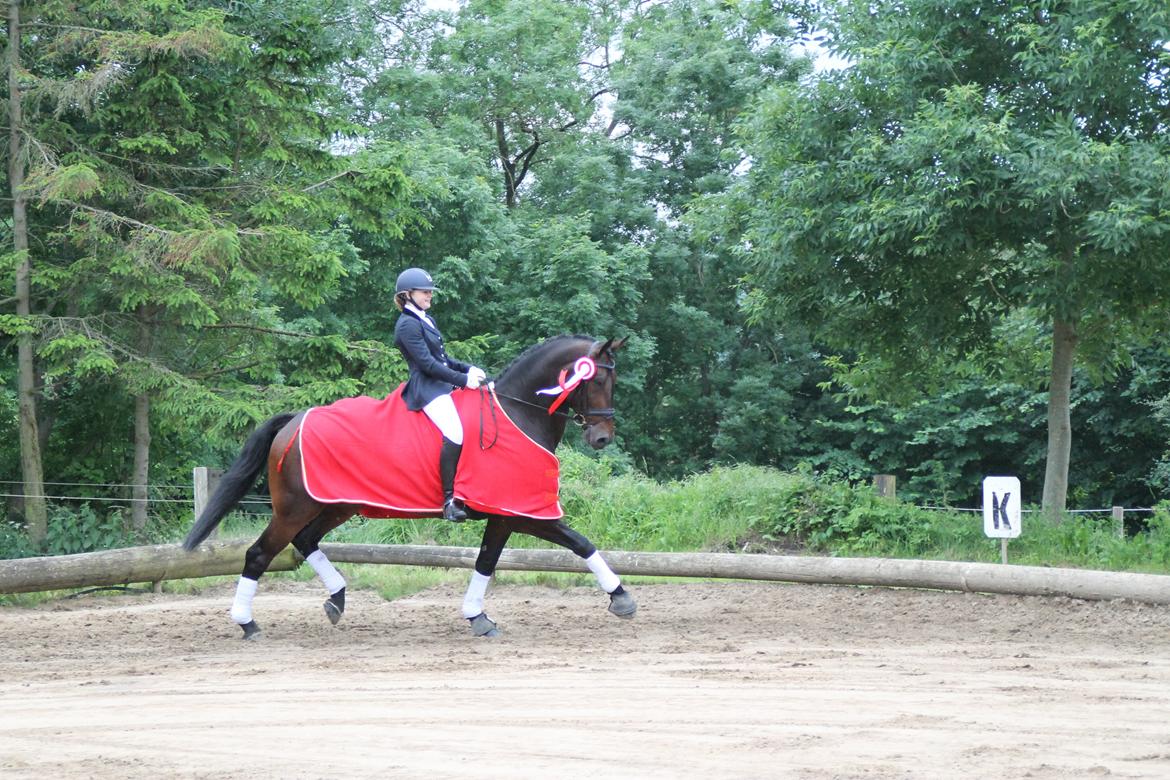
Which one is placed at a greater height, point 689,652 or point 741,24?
point 741,24

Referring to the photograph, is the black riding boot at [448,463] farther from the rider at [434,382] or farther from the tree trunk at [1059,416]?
the tree trunk at [1059,416]

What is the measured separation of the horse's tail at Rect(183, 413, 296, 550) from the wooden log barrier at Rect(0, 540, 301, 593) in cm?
188

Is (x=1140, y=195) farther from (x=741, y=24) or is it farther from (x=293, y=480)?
(x=741, y=24)

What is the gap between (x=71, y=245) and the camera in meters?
15.7

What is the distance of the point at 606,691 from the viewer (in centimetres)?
690

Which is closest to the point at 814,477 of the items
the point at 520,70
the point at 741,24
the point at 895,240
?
the point at 895,240

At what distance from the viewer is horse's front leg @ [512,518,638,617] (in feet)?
30.9

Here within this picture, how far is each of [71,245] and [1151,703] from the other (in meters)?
13.5

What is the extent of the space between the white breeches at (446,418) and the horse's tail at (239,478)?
132cm

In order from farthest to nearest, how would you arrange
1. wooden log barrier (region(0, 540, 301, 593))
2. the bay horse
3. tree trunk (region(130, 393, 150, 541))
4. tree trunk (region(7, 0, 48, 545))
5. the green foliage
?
1. tree trunk (region(130, 393, 150, 541))
2. tree trunk (region(7, 0, 48, 545))
3. the green foliage
4. wooden log barrier (region(0, 540, 301, 593))
5. the bay horse

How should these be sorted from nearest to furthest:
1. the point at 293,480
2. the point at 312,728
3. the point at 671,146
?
the point at 312,728 → the point at 293,480 → the point at 671,146

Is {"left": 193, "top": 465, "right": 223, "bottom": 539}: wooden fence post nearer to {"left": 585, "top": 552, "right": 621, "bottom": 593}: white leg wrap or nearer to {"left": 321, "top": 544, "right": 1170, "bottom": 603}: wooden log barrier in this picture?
{"left": 321, "top": 544, "right": 1170, "bottom": 603}: wooden log barrier

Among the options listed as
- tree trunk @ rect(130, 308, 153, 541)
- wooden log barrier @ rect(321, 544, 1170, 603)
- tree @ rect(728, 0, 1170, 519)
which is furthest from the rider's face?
tree trunk @ rect(130, 308, 153, 541)

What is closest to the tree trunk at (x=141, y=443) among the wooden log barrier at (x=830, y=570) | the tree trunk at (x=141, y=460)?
the tree trunk at (x=141, y=460)
